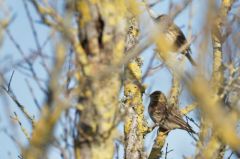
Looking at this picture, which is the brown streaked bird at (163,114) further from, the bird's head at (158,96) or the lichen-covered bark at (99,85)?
the lichen-covered bark at (99,85)

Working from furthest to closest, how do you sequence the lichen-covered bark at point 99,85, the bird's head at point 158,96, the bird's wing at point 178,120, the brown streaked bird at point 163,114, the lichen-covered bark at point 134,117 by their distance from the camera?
the bird's head at point 158,96 < the bird's wing at point 178,120 < the brown streaked bird at point 163,114 < the lichen-covered bark at point 134,117 < the lichen-covered bark at point 99,85

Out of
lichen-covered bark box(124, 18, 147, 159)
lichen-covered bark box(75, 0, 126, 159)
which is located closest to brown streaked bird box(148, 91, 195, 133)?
lichen-covered bark box(124, 18, 147, 159)

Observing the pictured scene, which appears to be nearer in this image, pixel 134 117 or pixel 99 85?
pixel 99 85

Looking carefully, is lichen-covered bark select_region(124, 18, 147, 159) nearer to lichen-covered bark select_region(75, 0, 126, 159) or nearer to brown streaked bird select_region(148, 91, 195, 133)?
brown streaked bird select_region(148, 91, 195, 133)

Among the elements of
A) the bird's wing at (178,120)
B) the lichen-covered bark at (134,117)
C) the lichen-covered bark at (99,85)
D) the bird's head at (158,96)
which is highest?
the bird's head at (158,96)

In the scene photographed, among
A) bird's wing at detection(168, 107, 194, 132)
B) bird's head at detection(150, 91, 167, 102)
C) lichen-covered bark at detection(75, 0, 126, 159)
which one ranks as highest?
bird's head at detection(150, 91, 167, 102)

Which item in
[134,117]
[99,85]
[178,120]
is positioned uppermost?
[178,120]

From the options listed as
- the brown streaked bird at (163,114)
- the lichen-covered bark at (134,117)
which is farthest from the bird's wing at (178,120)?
the lichen-covered bark at (134,117)

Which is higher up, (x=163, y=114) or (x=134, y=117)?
(x=163, y=114)

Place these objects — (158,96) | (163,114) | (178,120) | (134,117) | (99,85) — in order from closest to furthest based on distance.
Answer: (99,85) → (134,117) → (163,114) → (178,120) → (158,96)

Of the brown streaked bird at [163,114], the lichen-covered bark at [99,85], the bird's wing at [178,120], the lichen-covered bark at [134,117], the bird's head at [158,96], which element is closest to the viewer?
the lichen-covered bark at [99,85]

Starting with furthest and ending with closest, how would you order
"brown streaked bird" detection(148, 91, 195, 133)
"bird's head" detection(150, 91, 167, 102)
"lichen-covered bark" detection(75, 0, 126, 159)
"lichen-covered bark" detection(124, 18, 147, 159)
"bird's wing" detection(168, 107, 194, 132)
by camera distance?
"bird's head" detection(150, 91, 167, 102) → "bird's wing" detection(168, 107, 194, 132) → "brown streaked bird" detection(148, 91, 195, 133) → "lichen-covered bark" detection(124, 18, 147, 159) → "lichen-covered bark" detection(75, 0, 126, 159)

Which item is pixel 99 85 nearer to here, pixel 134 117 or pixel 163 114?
pixel 134 117

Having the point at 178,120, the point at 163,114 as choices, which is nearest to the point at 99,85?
the point at 163,114
